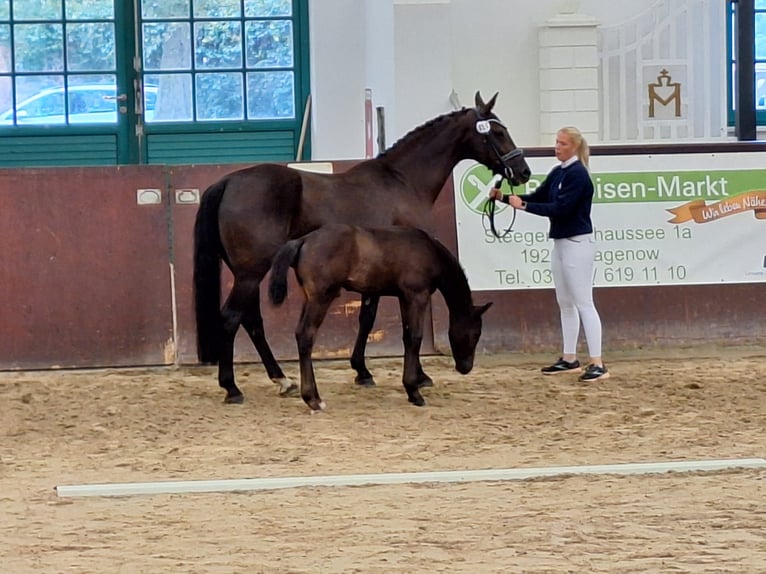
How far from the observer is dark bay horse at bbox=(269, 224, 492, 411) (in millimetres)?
8039

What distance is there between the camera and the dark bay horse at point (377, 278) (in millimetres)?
8039

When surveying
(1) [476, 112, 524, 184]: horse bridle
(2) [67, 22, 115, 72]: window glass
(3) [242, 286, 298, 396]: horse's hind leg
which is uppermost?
(2) [67, 22, 115, 72]: window glass

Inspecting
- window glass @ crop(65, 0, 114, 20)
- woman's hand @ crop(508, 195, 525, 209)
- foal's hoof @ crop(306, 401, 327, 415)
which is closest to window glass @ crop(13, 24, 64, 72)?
window glass @ crop(65, 0, 114, 20)

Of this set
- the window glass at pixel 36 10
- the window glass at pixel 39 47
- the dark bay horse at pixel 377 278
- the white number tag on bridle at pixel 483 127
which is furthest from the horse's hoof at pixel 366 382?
the window glass at pixel 36 10

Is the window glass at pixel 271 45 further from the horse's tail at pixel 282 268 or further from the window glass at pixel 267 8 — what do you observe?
the horse's tail at pixel 282 268

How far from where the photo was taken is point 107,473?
658cm

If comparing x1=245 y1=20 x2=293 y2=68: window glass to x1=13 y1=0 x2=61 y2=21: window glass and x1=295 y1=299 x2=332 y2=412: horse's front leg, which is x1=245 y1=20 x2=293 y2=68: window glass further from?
x1=295 y1=299 x2=332 y2=412: horse's front leg

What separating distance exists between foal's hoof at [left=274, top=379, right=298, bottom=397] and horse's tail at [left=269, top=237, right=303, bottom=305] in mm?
1073

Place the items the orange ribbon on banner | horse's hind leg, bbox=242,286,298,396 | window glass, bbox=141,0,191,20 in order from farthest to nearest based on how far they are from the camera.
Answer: window glass, bbox=141,0,191,20, the orange ribbon on banner, horse's hind leg, bbox=242,286,298,396

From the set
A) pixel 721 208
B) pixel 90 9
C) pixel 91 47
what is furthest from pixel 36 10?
pixel 721 208

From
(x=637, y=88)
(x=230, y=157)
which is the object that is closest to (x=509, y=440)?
(x=637, y=88)

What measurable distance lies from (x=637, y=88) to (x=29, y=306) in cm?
732

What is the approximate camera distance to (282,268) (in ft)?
25.9

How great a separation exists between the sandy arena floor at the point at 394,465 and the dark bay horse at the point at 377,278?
Answer: 392 mm
